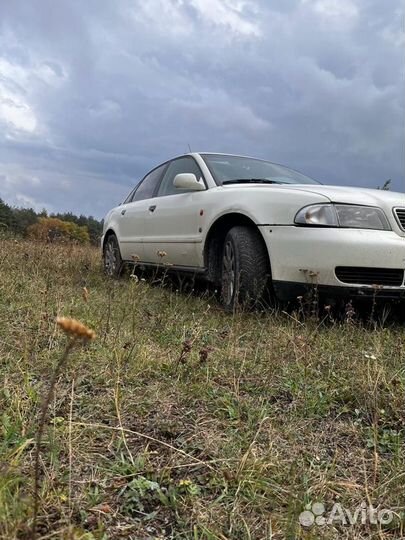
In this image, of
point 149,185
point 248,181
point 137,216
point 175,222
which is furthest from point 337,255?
point 149,185

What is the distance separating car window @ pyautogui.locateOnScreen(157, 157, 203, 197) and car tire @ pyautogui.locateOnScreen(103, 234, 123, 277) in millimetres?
1169

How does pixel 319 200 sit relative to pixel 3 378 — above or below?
above

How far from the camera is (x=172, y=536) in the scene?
48.8 inches

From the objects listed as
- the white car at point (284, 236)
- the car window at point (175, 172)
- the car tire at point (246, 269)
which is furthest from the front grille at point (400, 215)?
the car window at point (175, 172)

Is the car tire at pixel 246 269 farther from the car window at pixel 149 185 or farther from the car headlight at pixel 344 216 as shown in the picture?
the car window at pixel 149 185

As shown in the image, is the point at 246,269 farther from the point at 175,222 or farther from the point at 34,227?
the point at 34,227

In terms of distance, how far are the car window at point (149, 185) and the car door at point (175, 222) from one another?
19 centimetres

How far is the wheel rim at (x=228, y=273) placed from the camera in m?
3.49

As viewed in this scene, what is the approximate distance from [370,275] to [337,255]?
240 mm

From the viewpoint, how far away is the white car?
298 cm

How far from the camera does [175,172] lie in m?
5.02

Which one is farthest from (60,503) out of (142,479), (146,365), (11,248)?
(11,248)

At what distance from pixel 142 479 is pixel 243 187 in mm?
2591

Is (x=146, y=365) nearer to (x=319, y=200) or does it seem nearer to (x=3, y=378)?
(x=3, y=378)
